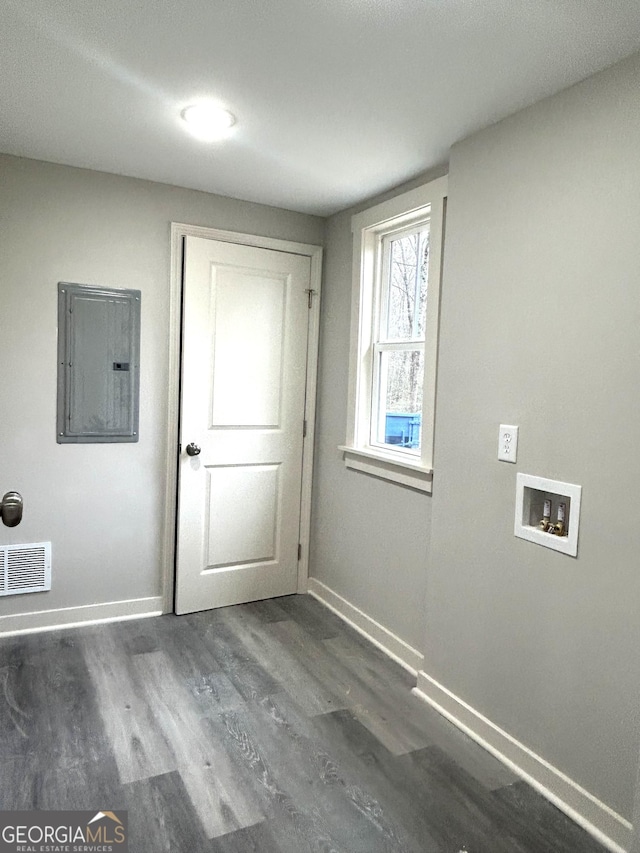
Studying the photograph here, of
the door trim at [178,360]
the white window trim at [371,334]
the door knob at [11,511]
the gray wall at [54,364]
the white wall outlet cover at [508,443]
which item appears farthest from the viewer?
the door trim at [178,360]

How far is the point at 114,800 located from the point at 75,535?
1431mm

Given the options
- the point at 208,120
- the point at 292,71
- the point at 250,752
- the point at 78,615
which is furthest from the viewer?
the point at 78,615

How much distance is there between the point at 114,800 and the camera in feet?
5.89

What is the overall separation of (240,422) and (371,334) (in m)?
0.88

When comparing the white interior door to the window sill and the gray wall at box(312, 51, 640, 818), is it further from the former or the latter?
the gray wall at box(312, 51, 640, 818)

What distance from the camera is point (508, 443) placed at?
2.07m

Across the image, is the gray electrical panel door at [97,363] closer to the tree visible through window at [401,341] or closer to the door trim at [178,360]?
the door trim at [178,360]

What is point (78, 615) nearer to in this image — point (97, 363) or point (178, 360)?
point (97, 363)

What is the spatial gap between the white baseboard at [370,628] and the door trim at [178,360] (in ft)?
1.77

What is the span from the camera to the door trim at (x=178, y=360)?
3.07m

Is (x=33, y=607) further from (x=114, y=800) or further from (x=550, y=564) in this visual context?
(x=550, y=564)
